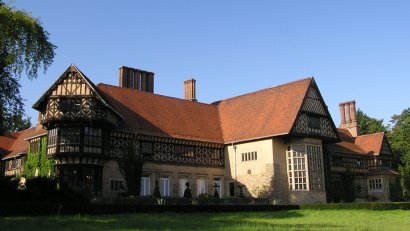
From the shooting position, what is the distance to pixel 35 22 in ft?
72.2

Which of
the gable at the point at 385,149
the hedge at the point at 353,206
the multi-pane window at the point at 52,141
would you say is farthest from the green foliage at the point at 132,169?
the gable at the point at 385,149

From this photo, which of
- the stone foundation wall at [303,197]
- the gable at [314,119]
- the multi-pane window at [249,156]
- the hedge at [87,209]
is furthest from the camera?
the multi-pane window at [249,156]

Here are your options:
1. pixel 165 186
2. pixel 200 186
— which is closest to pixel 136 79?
pixel 165 186

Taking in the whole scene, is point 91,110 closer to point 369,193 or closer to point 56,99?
point 56,99

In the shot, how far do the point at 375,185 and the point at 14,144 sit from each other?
124 ft

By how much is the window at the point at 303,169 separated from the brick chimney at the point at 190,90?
40.5 feet

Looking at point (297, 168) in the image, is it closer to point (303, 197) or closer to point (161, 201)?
point (303, 197)

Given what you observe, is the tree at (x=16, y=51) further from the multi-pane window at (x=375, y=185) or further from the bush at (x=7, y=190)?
the multi-pane window at (x=375, y=185)

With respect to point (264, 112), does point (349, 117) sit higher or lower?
higher

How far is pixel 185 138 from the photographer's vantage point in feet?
125

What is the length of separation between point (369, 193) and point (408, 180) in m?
5.45

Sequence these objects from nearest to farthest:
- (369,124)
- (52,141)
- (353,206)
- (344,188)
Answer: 1. (353,206)
2. (52,141)
3. (344,188)
4. (369,124)

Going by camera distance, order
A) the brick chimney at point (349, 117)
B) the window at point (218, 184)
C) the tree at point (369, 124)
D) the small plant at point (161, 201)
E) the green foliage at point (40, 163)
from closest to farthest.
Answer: the small plant at point (161, 201)
the green foliage at point (40, 163)
the window at point (218, 184)
the brick chimney at point (349, 117)
the tree at point (369, 124)

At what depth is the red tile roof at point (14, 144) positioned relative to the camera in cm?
Result: 4256
